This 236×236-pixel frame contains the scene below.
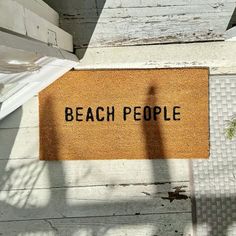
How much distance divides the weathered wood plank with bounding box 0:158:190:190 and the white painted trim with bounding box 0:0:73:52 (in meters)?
0.71

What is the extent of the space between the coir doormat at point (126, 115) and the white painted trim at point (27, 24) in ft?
1.41

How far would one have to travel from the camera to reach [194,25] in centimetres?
193

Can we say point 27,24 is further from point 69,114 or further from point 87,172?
point 87,172

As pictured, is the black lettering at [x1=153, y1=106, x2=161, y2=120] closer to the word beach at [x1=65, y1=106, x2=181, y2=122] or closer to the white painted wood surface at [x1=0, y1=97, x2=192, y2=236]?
the word beach at [x1=65, y1=106, x2=181, y2=122]

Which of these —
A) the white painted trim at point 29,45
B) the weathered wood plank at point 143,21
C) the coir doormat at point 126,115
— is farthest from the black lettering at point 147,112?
the white painted trim at point 29,45

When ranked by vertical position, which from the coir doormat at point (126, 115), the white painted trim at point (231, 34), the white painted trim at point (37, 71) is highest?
the white painted trim at point (231, 34)

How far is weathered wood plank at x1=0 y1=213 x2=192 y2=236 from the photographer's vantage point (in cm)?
212

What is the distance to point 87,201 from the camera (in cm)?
213

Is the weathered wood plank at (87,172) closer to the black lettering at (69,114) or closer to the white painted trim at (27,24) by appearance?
the black lettering at (69,114)

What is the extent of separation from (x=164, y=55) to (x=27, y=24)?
970mm

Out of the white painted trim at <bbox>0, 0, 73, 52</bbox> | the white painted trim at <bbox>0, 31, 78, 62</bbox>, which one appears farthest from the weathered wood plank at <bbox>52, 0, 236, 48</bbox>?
the white painted trim at <bbox>0, 31, 78, 62</bbox>

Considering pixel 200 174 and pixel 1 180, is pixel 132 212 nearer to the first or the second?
pixel 200 174

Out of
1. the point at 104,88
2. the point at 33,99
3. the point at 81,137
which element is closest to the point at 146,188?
the point at 81,137

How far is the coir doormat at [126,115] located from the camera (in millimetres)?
2055
